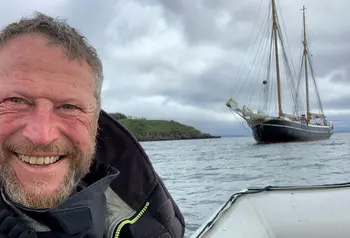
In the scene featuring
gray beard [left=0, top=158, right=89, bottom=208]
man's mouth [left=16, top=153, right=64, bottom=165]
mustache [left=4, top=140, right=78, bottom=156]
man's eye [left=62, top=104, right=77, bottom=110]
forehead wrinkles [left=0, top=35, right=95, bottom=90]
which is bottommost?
gray beard [left=0, top=158, right=89, bottom=208]

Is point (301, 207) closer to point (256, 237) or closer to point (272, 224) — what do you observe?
point (272, 224)

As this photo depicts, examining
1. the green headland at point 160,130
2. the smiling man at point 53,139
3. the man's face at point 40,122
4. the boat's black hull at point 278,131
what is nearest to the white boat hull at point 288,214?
the smiling man at point 53,139

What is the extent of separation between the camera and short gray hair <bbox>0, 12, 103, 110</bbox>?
58.7 inches

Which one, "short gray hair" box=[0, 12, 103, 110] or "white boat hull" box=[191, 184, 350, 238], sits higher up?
"short gray hair" box=[0, 12, 103, 110]

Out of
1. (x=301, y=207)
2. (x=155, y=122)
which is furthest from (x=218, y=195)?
(x=155, y=122)

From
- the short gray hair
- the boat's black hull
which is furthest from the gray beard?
the boat's black hull

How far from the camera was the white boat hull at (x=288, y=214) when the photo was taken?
10.5 feet

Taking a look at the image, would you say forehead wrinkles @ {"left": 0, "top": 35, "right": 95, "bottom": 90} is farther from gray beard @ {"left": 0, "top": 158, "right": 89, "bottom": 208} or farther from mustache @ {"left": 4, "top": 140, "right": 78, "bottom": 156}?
gray beard @ {"left": 0, "top": 158, "right": 89, "bottom": 208}

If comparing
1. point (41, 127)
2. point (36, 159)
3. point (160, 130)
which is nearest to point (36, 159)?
point (36, 159)

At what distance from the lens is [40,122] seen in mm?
1411

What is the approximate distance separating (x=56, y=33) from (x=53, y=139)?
0.42 meters

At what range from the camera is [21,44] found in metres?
1.47

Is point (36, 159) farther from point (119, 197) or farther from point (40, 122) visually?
point (119, 197)

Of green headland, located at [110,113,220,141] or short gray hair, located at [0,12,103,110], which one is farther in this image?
green headland, located at [110,113,220,141]
